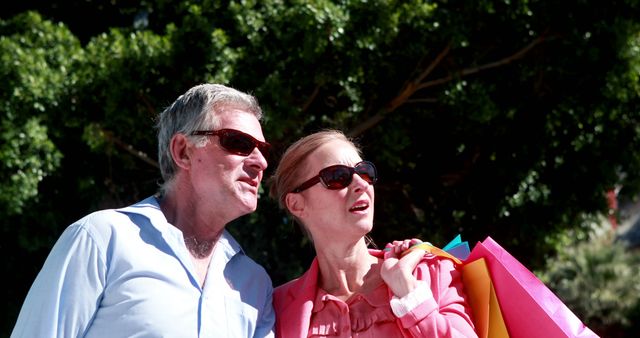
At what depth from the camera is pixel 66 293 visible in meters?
2.46

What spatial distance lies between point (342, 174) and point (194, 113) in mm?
601

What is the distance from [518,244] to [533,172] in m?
0.68

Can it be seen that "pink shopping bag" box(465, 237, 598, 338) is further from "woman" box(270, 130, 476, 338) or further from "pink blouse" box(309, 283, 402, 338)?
"pink blouse" box(309, 283, 402, 338)

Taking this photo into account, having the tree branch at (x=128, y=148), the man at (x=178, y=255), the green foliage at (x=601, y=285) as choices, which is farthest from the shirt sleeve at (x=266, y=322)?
the green foliage at (x=601, y=285)

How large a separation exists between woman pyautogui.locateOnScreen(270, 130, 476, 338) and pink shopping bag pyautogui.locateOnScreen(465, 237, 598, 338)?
0.15m

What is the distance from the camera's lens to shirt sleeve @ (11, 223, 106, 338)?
2.42 metres

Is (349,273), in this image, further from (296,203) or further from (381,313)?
(296,203)

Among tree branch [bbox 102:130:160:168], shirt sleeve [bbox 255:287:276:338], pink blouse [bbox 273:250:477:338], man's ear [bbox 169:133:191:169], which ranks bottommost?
shirt sleeve [bbox 255:287:276:338]

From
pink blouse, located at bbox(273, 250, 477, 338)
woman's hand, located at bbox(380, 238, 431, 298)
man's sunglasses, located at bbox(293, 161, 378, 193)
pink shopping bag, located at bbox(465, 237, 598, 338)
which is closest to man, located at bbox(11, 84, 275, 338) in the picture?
pink blouse, located at bbox(273, 250, 477, 338)

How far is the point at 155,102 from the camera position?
226 inches

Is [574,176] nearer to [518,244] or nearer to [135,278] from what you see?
[518,244]

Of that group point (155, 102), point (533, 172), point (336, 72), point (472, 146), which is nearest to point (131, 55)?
point (155, 102)

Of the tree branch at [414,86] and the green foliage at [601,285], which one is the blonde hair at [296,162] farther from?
the green foliage at [601,285]

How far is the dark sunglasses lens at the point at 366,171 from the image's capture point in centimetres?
296
